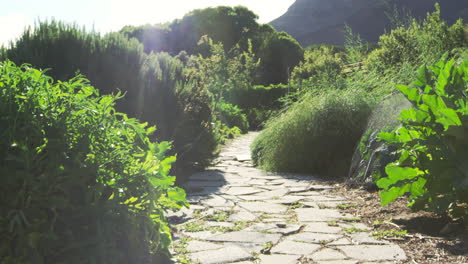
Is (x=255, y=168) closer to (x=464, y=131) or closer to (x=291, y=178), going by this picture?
(x=291, y=178)

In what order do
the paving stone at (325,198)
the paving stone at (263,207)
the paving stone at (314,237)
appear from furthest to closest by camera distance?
the paving stone at (325,198) → the paving stone at (263,207) → the paving stone at (314,237)

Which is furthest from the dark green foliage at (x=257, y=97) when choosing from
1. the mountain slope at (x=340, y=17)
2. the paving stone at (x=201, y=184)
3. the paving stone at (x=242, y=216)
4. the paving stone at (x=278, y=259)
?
the mountain slope at (x=340, y=17)

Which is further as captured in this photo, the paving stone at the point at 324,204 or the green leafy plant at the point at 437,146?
the paving stone at the point at 324,204

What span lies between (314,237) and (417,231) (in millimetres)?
866

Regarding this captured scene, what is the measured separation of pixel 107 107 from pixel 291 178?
5063 millimetres

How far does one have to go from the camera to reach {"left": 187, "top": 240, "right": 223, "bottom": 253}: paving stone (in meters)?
3.57

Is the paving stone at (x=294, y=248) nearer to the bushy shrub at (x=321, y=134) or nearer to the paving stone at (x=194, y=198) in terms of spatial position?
the paving stone at (x=194, y=198)

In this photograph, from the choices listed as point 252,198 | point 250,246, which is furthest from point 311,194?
point 250,246

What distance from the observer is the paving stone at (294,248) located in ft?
11.6

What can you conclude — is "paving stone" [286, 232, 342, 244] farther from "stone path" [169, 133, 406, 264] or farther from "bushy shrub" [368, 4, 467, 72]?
"bushy shrub" [368, 4, 467, 72]

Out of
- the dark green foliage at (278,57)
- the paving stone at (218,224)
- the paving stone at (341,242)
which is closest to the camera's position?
the paving stone at (341,242)

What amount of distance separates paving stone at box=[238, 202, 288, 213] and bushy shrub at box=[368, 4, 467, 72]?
3.94m

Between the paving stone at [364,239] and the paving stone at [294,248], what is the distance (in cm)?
37

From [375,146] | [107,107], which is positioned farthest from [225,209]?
[107,107]
